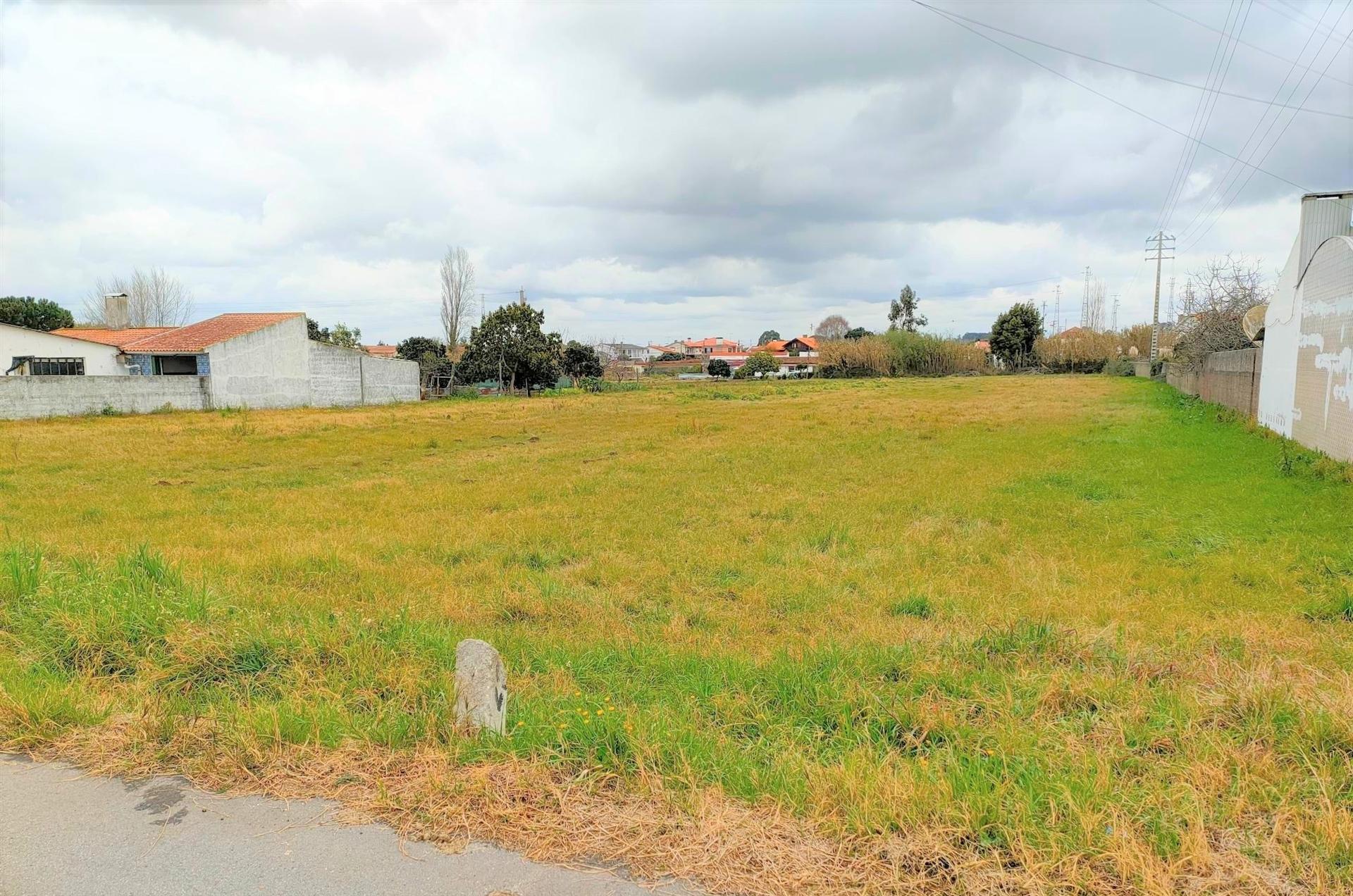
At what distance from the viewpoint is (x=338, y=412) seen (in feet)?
105

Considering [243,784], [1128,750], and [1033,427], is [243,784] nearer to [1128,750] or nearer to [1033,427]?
[1128,750]

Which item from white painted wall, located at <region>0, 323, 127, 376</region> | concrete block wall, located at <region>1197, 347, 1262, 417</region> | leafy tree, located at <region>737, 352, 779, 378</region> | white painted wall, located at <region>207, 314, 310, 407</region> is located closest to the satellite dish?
concrete block wall, located at <region>1197, 347, 1262, 417</region>

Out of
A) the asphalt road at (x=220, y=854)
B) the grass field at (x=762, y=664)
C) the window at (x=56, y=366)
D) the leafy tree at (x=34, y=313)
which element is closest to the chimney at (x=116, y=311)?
the leafy tree at (x=34, y=313)

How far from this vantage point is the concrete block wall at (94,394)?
83.2 feet

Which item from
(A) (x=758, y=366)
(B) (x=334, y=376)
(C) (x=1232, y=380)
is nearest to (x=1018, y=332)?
(A) (x=758, y=366)

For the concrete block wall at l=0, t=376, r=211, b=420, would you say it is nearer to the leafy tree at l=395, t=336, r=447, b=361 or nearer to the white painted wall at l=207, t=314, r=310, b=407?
the white painted wall at l=207, t=314, r=310, b=407

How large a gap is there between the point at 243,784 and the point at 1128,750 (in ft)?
12.0

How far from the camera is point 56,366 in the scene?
3148 centimetres

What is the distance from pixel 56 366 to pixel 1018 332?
78168 mm

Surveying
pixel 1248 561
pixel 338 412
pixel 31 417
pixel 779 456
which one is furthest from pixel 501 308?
pixel 1248 561

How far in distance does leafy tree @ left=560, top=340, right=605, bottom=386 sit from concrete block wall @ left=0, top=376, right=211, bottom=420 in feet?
87.4

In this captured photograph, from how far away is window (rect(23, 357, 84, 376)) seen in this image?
30859mm

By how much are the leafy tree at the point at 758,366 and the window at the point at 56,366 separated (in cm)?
5776

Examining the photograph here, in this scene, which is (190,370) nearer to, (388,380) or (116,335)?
(116,335)
